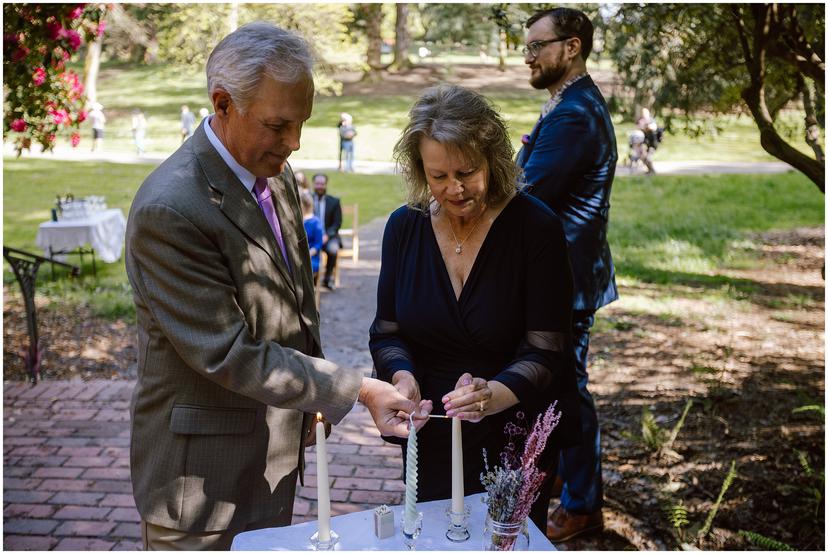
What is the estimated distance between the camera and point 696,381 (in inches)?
258

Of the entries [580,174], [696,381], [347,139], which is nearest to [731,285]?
[696,381]

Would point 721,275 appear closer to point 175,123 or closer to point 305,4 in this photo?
point 305,4

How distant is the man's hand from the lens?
2.30 m

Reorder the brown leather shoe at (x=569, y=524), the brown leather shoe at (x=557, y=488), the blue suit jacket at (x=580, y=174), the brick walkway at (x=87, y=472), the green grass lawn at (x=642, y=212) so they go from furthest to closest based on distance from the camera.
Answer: the green grass lawn at (x=642, y=212) → the brown leather shoe at (x=557, y=488) → the brick walkway at (x=87, y=472) → the brown leather shoe at (x=569, y=524) → the blue suit jacket at (x=580, y=174)

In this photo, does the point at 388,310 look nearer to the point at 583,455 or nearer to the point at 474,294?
the point at 474,294

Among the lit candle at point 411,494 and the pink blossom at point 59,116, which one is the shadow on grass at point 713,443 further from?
the pink blossom at point 59,116

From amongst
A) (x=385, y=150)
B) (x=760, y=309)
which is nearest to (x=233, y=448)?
(x=760, y=309)

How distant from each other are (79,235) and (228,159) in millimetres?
10381

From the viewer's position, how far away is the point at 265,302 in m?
2.29

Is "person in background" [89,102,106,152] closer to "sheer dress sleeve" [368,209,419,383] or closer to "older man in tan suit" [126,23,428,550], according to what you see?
"sheer dress sleeve" [368,209,419,383]

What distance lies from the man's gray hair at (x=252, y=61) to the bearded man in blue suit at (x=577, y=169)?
1597mm

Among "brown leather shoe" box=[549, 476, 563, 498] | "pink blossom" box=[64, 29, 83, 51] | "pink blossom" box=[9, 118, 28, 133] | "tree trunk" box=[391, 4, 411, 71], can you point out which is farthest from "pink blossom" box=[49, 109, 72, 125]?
"tree trunk" box=[391, 4, 411, 71]

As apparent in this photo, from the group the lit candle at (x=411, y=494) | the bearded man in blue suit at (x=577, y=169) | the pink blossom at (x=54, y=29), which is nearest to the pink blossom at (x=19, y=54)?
the pink blossom at (x=54, y=29)

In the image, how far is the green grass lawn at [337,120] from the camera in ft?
92.8
